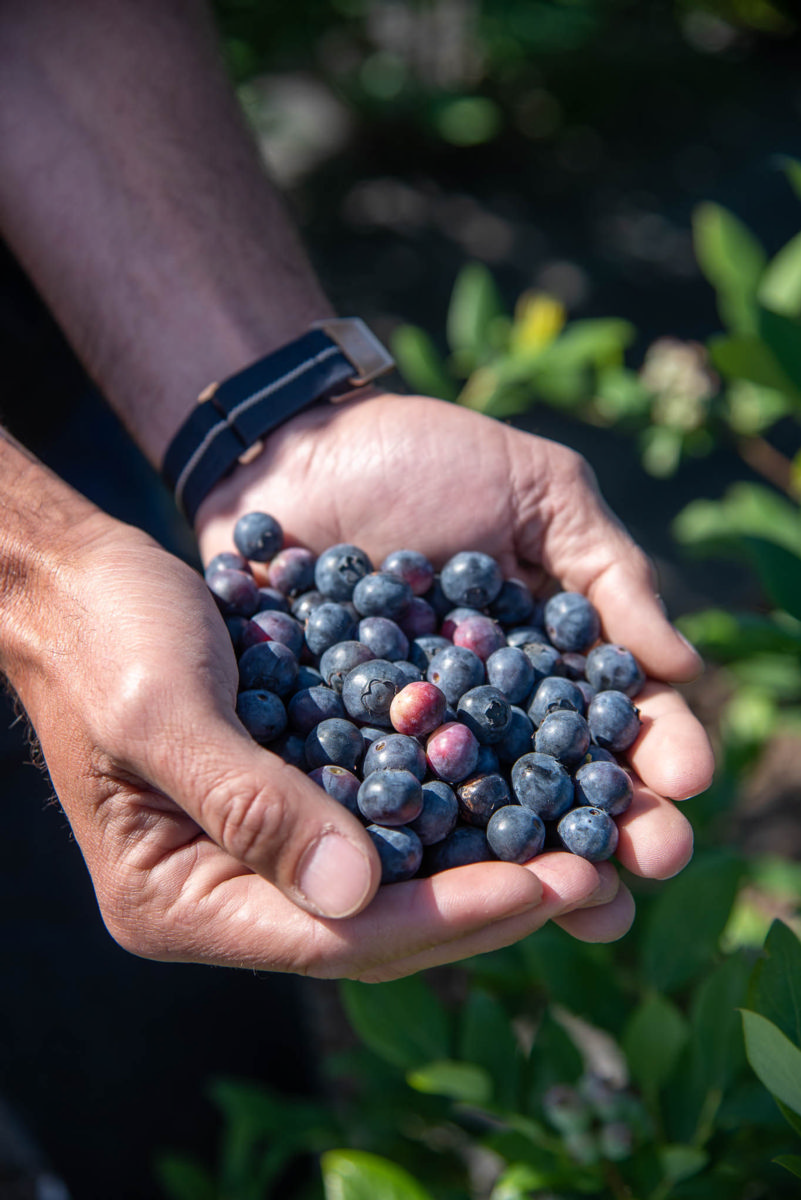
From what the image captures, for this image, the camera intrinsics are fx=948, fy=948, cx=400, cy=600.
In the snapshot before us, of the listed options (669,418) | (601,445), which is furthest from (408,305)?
(669,418)

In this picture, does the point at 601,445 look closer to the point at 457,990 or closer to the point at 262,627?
the point at 457,990

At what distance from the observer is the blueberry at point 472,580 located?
1.52 metres

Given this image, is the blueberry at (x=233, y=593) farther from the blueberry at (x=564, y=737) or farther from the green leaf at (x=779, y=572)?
the green leaf at (x=779, y=572)

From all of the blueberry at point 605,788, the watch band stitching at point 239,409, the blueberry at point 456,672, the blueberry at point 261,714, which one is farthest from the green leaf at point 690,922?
the watch band stitching at point 239,409

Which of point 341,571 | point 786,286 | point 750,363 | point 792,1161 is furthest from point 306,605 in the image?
point 786,286

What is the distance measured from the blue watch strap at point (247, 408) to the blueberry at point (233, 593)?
34 centimetres

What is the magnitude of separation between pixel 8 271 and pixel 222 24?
3583 mm

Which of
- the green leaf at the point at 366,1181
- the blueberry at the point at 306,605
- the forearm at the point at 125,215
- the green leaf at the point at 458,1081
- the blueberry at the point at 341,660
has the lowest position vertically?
the green leaf at the point at 458,1081

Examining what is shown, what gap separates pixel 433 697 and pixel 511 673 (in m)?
0.17

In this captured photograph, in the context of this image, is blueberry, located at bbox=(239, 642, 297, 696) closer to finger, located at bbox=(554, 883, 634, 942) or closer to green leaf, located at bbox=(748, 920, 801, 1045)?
finger, located at bbox=(554, 883, 634, 942)

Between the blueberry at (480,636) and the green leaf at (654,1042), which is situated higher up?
the blueberry at (480,636)

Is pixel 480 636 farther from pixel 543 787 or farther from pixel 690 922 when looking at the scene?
pixel 690 922

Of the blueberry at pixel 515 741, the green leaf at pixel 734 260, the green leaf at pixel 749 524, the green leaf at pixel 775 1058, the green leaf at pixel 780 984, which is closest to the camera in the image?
the green leaf at pixel 775 1058

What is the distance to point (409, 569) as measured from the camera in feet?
5.08
